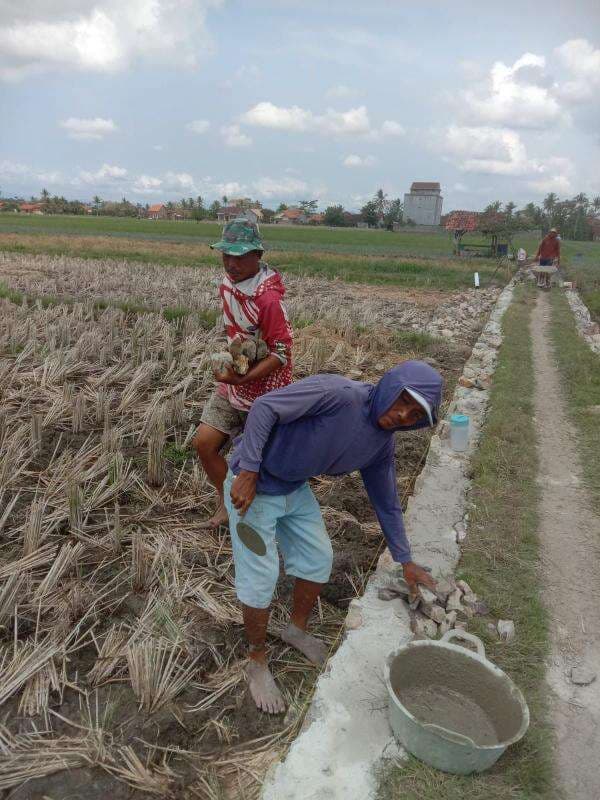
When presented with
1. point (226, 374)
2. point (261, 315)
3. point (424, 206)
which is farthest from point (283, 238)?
point (424, 206)

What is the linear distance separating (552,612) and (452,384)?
13.0 feet

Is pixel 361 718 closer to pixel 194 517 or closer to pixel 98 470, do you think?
pixel 194 517

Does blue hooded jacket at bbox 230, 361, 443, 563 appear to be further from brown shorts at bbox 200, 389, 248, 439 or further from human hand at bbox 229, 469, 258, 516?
brown shorts at bbox 200, 389, 248, 439

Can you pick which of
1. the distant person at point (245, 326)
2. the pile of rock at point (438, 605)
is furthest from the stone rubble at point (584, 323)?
the distant person at point (245, 326)

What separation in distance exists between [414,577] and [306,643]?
1.83ft

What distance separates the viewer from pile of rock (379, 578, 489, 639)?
245cm

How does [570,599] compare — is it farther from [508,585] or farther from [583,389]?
[583,389]

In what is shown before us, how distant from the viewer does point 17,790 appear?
1775mm

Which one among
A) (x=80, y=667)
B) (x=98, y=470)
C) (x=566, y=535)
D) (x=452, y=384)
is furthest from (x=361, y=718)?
(x=452, y=384)

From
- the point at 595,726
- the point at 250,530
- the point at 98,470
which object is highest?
the point at 250,530

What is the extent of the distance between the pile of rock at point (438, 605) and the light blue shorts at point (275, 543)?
0.54m

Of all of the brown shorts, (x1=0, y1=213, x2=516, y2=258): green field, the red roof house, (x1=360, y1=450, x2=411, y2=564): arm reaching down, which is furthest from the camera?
the red roof house

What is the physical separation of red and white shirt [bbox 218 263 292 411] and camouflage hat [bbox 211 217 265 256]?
0.17 metres

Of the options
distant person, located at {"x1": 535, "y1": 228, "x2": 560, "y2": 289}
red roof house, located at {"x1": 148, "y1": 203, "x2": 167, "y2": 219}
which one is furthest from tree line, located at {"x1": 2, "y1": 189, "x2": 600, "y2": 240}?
distant person, located at {"x1": 535, "y1": 228, "x2": 560, "y2": 289}
